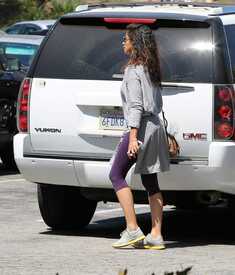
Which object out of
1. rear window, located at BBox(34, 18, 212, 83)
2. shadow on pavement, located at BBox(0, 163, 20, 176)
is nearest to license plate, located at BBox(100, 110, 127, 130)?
rear window, located at BBox(34, 18, 212, 83)

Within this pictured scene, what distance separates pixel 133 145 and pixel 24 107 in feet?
4.02

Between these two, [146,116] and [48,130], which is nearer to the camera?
[146,116]

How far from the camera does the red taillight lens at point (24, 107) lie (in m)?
9.89

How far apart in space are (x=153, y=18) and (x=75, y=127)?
1060mm

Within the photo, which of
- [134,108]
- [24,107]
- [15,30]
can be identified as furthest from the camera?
[15,30]

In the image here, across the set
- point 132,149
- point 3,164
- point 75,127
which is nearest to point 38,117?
point 75,127

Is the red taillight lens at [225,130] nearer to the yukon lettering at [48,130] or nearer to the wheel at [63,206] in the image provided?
the yukon lettering at [48,130]

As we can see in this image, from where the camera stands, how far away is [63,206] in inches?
408

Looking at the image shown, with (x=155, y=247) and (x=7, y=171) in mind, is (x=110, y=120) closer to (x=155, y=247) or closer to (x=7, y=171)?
(x=155, y=247)

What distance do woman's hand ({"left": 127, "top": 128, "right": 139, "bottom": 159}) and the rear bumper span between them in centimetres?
30

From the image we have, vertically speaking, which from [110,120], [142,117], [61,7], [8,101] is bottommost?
[61,7]

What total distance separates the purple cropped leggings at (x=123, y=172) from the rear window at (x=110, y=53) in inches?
25.7

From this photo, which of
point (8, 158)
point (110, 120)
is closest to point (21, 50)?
point (8, 158)

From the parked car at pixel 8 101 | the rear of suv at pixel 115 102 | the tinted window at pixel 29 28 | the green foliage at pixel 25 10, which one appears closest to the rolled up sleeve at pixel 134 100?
the rear of suv at pixel 115 102
